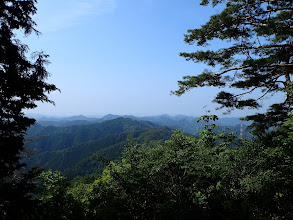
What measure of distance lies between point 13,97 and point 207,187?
24.4 feet

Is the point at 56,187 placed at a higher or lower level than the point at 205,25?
lower

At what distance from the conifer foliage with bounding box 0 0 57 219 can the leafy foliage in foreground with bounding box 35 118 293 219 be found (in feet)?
3.65

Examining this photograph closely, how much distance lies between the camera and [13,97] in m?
5.44

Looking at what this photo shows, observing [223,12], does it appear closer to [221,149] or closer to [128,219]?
[221,149]

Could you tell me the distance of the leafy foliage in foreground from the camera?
5461mm

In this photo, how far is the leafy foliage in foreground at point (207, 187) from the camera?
5.46 metres

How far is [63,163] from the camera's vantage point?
160 metres

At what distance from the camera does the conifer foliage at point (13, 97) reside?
4.82m

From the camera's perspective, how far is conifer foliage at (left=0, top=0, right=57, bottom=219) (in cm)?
482

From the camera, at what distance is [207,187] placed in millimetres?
6566

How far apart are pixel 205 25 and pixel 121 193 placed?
8.60 meters

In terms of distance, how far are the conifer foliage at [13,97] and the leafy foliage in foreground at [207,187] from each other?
1.11 metres

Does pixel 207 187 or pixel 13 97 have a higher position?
pixel 13 97

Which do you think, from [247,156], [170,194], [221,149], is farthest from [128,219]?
[247,156]
